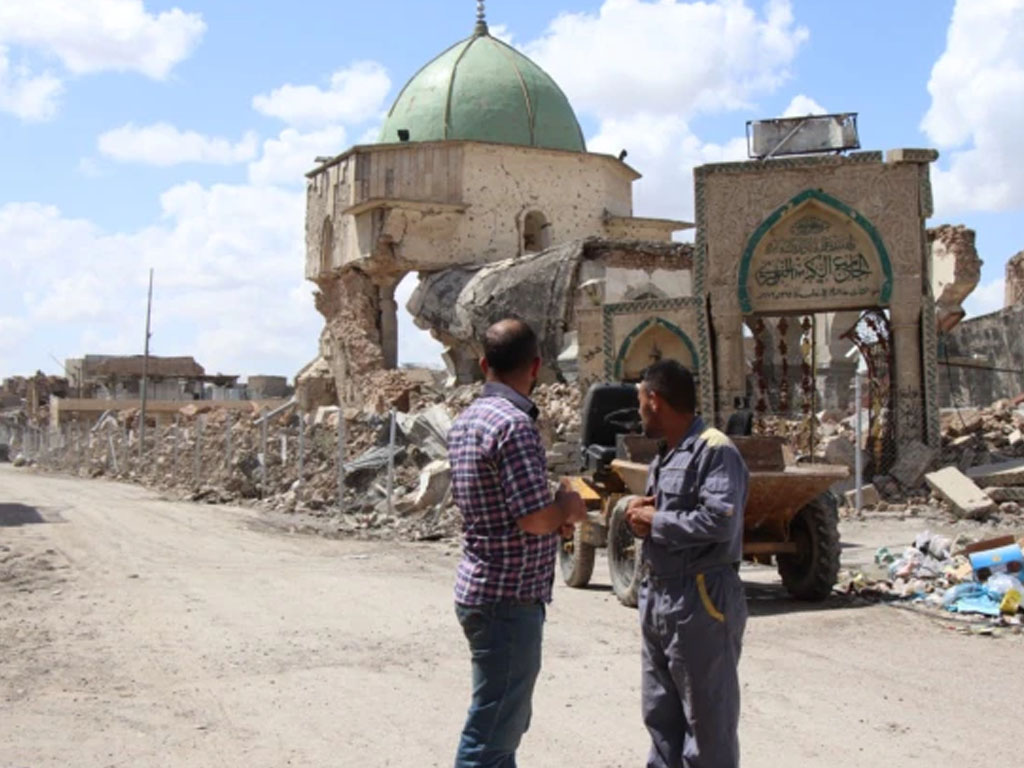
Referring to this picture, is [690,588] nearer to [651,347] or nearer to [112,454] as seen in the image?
[651,347]

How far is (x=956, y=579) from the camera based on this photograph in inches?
368

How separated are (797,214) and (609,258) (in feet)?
26.4

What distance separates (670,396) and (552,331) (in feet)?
68.7

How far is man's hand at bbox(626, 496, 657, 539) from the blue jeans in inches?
21.4

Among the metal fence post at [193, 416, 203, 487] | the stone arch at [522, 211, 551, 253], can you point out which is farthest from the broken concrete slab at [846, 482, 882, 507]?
the stone arch at [522, 211, 551, 253]

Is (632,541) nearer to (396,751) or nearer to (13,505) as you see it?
(396,751)

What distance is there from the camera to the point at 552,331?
82.0 ft

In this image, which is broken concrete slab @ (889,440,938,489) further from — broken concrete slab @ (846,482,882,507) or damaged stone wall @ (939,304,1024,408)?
damaged stone wall @ (939,304,1024,408)

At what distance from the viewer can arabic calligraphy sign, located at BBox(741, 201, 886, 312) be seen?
17.2 m

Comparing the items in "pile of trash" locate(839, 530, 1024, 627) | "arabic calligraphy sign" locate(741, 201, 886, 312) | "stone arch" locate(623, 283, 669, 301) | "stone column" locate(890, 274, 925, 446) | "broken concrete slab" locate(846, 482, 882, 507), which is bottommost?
"pile of trash" locate(839, 530, 1024, 627)

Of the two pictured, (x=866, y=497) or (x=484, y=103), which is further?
(x=484, y=103)

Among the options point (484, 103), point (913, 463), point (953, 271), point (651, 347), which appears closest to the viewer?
point (913, 463)

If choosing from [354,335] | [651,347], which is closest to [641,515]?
[651,347]

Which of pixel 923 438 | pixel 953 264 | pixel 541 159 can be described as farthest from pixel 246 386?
pixel 923 438
